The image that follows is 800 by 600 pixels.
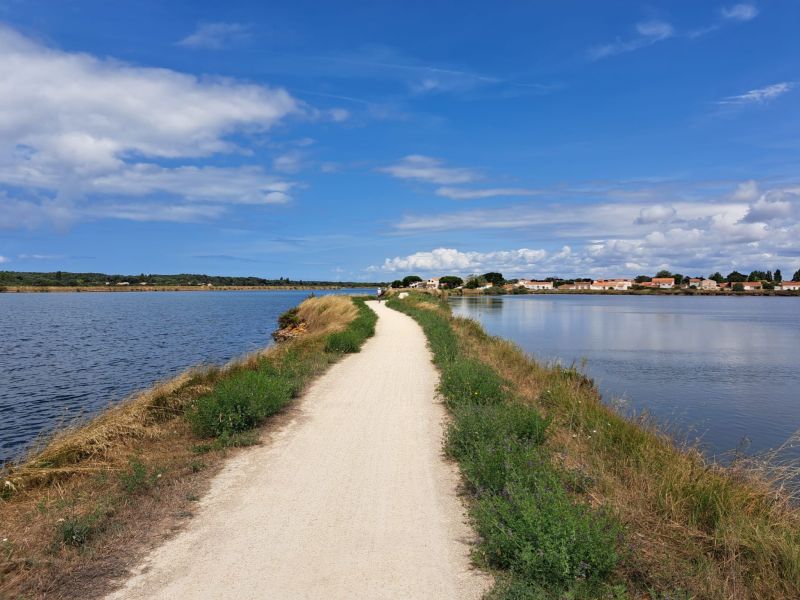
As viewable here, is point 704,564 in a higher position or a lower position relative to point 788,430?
higher

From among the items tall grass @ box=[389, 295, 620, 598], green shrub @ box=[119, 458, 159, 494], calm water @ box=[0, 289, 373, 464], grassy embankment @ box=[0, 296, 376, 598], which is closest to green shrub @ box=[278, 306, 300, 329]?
calm water @ box=[0, 289, 373, 464]

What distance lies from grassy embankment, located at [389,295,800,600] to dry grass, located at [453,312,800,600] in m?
0.01

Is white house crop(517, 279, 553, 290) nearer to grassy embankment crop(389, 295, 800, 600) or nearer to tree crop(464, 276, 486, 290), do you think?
tree crop(464, 276, 486, 290)

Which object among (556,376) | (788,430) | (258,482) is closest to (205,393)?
(258,482)

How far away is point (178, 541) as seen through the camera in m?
4.64

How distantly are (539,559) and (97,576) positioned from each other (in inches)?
132

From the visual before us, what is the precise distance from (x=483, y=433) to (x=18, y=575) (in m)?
4.92

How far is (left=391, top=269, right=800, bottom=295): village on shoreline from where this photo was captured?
428 ft

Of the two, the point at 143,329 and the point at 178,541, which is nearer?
the point at 178,541

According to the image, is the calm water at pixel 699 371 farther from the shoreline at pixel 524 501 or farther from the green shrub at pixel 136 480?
the green shrub at pixel 136 480

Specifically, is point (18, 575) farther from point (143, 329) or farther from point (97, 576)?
point (143, 329)

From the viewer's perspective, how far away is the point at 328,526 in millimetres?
4902

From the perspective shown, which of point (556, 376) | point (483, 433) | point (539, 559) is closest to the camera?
point (539, 559)

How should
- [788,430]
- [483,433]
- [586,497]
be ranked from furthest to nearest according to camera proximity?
[788,430] → [483,433] → [586,497]
